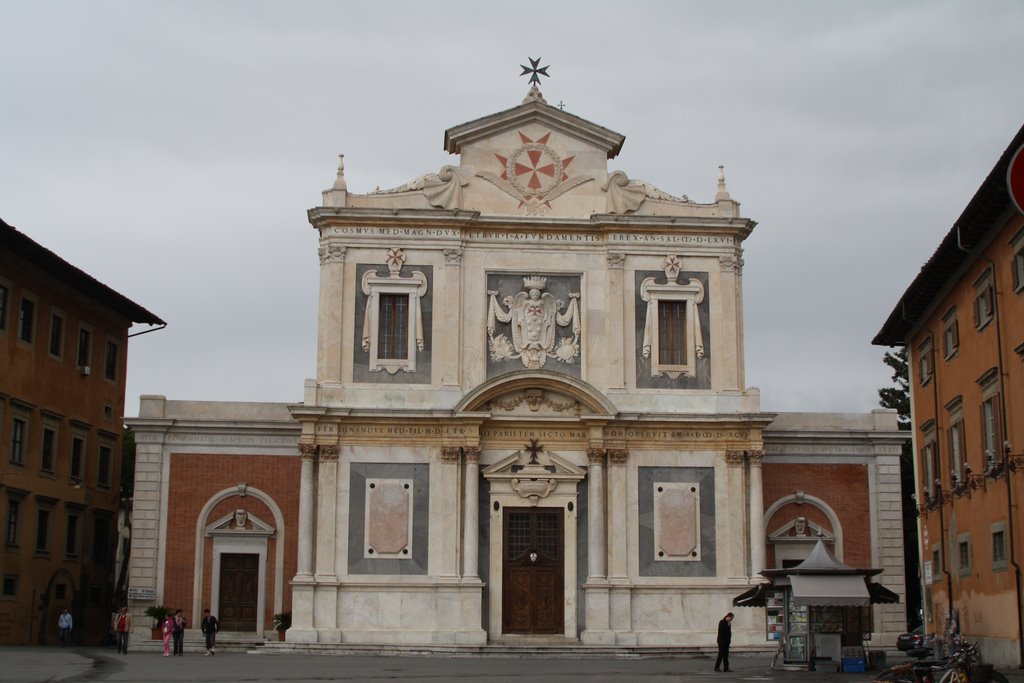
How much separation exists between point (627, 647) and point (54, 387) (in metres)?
19.3

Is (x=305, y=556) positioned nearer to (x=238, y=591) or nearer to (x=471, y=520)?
(x=238, y=591)

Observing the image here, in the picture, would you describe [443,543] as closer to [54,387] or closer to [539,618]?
[539,618]

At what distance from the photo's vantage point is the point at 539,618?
3812 centimetres

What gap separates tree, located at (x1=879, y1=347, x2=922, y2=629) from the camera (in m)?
56.2

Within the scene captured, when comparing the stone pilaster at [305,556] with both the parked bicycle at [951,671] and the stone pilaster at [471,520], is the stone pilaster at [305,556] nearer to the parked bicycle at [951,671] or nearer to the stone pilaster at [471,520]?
the stone pilaster at [471,520]

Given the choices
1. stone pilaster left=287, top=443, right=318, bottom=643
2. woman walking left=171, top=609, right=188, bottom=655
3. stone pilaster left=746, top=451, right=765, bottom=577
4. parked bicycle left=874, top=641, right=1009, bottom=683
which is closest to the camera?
parked bicycle left=874, top=641, right=1009, bottom=683

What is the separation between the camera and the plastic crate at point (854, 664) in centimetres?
2969

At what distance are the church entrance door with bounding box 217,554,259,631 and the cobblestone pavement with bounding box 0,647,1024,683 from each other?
3.52m

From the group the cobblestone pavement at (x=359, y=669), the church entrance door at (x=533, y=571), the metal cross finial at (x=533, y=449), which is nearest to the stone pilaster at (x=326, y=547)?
the cobblestone pavement at (x=359, y=669)

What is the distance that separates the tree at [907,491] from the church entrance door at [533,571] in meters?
20.6

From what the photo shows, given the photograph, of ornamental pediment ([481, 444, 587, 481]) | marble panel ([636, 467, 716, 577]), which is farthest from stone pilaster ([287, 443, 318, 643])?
marble panel ([636, 467, 716, 577])

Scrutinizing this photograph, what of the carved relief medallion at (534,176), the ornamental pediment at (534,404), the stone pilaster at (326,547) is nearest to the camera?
the stone pilaster at (326,547)

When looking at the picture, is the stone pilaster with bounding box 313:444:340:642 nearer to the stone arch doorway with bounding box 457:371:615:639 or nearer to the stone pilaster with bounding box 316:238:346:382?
the stone pilaster with bounding box 316:238:346:382

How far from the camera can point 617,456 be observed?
127 feet
